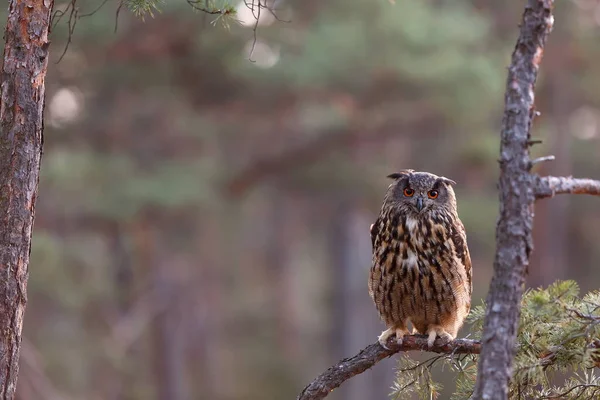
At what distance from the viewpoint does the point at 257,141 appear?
640 inches

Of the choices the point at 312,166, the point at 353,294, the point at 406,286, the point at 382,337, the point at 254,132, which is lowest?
the point at 382,337

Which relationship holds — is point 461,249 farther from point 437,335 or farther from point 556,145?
point 556,145

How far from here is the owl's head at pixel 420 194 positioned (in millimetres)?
4191

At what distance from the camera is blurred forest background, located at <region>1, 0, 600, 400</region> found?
10547mm

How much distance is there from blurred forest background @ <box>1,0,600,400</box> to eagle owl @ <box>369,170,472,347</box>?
2778 mm

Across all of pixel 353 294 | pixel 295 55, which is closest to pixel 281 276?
pixel 353 294

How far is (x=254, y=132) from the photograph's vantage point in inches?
635

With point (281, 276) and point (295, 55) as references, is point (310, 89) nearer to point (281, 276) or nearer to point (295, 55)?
point (295, 55)

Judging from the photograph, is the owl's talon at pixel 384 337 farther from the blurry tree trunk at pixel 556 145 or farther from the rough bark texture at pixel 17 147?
the blurry tree trunk at pixel 556 145

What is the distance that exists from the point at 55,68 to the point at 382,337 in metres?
7.18

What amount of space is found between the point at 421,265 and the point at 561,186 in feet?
5.30

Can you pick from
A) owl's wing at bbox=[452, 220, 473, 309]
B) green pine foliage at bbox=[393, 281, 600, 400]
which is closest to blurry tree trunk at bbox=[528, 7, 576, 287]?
owl's wing at bbox=[452, 220, 473, 309]

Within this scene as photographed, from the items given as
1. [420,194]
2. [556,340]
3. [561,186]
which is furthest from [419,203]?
[561,186]

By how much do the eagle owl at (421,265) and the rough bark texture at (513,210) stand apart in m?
1.44
